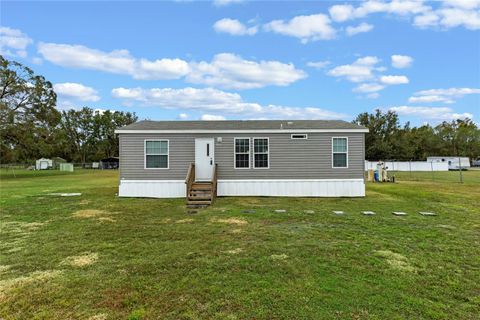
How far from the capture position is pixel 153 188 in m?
12.3

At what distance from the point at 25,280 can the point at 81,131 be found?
195 ft

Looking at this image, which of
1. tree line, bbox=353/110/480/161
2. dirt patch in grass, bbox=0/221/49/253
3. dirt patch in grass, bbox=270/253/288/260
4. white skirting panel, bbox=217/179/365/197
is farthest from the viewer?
tree line, bbox=353/110/480/161

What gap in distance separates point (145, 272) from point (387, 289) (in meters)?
3.10

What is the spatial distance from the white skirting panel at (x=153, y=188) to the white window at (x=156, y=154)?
64 centimetres

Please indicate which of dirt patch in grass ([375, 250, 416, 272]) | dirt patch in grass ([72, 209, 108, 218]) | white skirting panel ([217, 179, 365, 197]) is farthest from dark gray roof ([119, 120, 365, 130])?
dirt patch in grass ([375, 250, 416, 272])

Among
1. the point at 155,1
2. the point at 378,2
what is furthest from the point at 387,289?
the point at 155,1

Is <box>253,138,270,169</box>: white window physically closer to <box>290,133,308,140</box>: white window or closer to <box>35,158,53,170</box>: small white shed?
<box>290,133,308,140</box>: white window

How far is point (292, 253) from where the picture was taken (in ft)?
16.5

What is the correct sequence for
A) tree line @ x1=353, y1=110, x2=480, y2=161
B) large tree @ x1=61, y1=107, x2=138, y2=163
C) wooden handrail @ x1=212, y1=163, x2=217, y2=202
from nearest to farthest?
wooden handrail @ x1=212, y1=163, x2=217, y2=202
tree line @ x1=353, y1=110, x2=480, y2=161
large tree @ x1=61, y1=107, x2=138, y2=163

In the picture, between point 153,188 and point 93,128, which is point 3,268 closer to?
point 153,188

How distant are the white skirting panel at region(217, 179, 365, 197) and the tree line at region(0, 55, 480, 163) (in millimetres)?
22350

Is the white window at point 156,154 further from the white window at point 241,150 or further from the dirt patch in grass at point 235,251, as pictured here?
the dirt patch in grass at point 235,251

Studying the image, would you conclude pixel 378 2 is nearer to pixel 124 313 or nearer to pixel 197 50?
pixel 197 50

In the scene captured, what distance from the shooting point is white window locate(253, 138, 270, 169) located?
12.4 m
